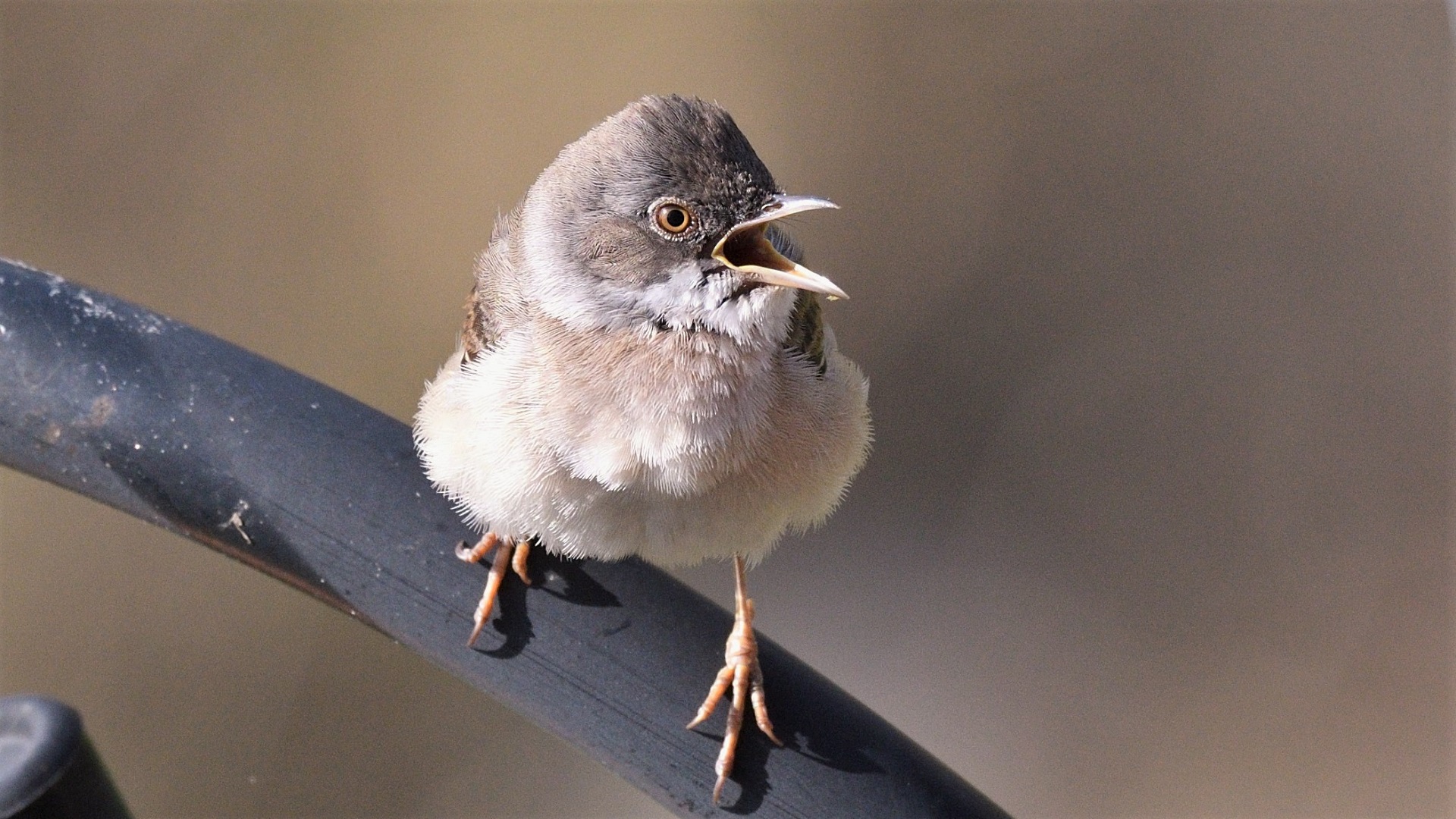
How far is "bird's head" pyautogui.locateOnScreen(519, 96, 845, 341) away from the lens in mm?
3027

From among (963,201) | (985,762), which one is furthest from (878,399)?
(985,762)

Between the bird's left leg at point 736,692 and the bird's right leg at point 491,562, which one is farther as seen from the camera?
the bird's right leg at point 491,562

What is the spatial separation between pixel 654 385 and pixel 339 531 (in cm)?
71

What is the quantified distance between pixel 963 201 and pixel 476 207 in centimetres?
208

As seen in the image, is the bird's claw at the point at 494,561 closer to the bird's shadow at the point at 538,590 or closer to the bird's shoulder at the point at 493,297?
the bird's shadow at the point at 538,590

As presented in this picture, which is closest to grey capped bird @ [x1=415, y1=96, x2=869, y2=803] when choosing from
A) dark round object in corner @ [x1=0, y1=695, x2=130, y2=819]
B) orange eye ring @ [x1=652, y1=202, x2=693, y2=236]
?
orange eye ring @ [x1=652, y1=202, x2=693, y2=236]

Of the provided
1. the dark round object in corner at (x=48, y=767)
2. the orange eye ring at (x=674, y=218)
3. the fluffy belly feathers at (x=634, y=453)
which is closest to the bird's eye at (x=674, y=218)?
the orange eye ring at (x=674, y=218)

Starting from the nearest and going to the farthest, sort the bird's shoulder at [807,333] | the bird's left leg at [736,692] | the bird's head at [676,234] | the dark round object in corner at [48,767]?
the dark round object in corner at [48,767] → the bird's left leg at [736,692] → the bird's head at [676,234] → the bird's shoulder at [807,333]

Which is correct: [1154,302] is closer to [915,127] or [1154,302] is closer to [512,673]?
[915,127]

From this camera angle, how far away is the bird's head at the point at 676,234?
3.03m

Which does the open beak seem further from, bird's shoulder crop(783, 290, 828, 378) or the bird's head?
bird's shoulder crop(783, 290, 828, 378)

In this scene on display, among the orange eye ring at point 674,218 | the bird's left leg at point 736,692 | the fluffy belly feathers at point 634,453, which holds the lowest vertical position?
the bird's left leg at point 736,692

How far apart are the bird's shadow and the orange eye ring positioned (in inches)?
29.9

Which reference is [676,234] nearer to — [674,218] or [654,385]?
[674,218]
